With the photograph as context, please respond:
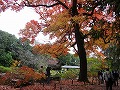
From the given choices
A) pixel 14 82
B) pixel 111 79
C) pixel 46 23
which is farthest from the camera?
pixel 46 23

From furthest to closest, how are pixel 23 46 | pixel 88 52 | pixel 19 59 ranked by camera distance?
pixel 23 46, pixel 19 59, pixel 88 52

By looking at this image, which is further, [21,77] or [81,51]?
[81,51]

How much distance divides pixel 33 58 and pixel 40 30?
37.2 feet

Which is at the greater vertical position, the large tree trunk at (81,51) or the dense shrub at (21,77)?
the large tree trunk at (81,51)

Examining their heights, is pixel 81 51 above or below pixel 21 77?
above

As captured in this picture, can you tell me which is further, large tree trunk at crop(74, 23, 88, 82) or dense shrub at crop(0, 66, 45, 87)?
large tree trunk at crop(74, 23, 88, 82)

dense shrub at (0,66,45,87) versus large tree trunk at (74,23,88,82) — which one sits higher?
large tree trunk at (74,23,88,82)

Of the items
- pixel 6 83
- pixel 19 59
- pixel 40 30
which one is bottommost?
pixel 6 83

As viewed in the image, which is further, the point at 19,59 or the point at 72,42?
the point at 19,59

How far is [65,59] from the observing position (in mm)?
58969

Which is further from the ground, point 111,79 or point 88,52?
point 88,52

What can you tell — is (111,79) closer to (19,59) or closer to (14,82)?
(14,82)

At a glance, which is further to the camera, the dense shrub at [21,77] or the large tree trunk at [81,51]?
the large tree trunk at [81,51]

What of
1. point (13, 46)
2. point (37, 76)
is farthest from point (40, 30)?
point (13, 46)
